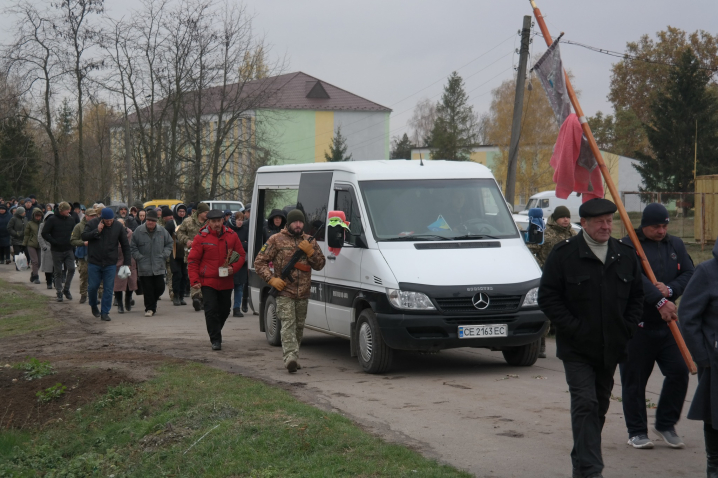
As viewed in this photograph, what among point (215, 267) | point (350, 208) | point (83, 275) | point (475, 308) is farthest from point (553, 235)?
point (83, 275)

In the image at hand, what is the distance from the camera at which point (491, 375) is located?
32.5 feet

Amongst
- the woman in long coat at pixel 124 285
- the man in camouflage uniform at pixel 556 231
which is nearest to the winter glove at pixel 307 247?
the man in camouflage uniform at pixel 556 231

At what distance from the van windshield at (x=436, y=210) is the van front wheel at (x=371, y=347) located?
0.92 meters

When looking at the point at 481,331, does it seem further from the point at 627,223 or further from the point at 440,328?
the point at 627,223

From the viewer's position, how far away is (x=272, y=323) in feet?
40.7

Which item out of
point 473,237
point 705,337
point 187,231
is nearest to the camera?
point 705,337

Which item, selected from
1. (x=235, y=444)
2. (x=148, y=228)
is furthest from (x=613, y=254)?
(x=148, y=228)

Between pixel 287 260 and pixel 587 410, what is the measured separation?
504 centimetres

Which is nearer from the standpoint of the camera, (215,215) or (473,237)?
(473,237)

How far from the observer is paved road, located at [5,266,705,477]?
6297 millimetres

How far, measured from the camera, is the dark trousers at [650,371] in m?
6.55

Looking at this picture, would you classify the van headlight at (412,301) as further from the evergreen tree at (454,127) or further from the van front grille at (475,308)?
the evergreen tree at (454,127)

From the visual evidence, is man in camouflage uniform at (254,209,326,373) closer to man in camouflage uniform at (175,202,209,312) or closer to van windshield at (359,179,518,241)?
van windshield at (359,179,518,241)

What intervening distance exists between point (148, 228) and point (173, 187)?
3067 cm
